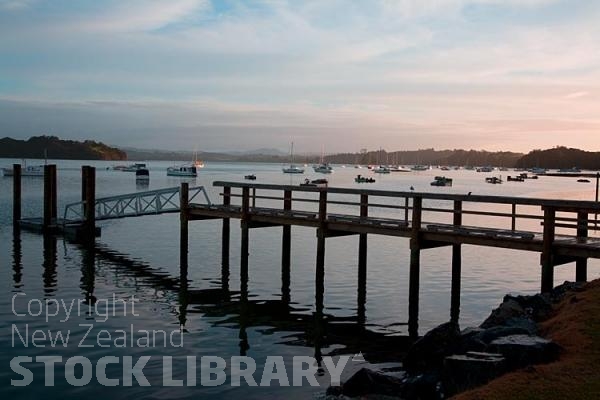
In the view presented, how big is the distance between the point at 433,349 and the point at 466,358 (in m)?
2.28

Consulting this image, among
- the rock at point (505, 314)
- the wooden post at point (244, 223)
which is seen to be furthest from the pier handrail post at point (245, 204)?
the rock at point (505, 314)

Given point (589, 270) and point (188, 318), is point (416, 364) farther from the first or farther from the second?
point (589, 270)

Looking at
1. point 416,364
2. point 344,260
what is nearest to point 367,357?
point 416,364

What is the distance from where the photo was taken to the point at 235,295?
77.8 ft

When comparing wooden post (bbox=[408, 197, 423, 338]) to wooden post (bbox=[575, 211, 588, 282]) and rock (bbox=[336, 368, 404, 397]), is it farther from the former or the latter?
rock (bbox=[336, 368, 404, 397])

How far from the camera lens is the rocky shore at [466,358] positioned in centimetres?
1088

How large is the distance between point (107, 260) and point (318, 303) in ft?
43.5

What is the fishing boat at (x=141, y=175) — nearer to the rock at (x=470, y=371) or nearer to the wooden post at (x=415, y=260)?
the wooden post at (x=415, y=260)

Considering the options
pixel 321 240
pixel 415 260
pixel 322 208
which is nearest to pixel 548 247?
pixel 415 260

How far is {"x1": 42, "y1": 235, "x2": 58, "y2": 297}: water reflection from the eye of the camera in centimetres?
2398

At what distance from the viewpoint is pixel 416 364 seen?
45.1 ft

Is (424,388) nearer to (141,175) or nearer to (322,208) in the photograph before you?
(322,208)

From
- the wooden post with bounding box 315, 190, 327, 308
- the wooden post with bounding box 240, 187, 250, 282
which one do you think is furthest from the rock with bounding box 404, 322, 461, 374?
the wooden post with bounding box 240, 187, 250, 282

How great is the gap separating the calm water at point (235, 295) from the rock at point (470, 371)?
381 cm
